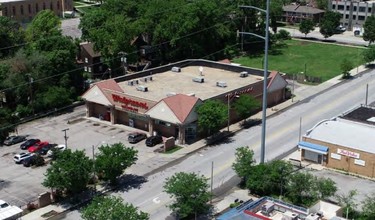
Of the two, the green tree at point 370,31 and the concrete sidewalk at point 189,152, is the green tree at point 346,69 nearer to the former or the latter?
the concrete sidewalk at point 189,152

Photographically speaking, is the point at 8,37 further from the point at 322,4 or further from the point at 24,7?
the point at 322,4

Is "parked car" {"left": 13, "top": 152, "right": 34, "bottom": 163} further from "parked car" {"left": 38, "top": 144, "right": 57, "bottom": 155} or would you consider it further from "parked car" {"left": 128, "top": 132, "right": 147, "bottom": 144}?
"parked car" {"left": 128, "top": 132, "right": 147, "bottom": 144}

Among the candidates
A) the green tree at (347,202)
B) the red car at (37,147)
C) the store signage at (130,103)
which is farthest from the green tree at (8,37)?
the green tree at (347,202)

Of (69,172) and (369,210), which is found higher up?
(69,172)

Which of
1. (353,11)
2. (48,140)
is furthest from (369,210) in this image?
(353,11)

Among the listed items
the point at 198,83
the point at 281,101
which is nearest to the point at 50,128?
the point at 198,83

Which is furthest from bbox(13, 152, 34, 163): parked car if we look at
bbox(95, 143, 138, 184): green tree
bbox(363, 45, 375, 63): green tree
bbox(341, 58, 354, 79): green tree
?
bbox(363, 45, 375, 63): green tree
